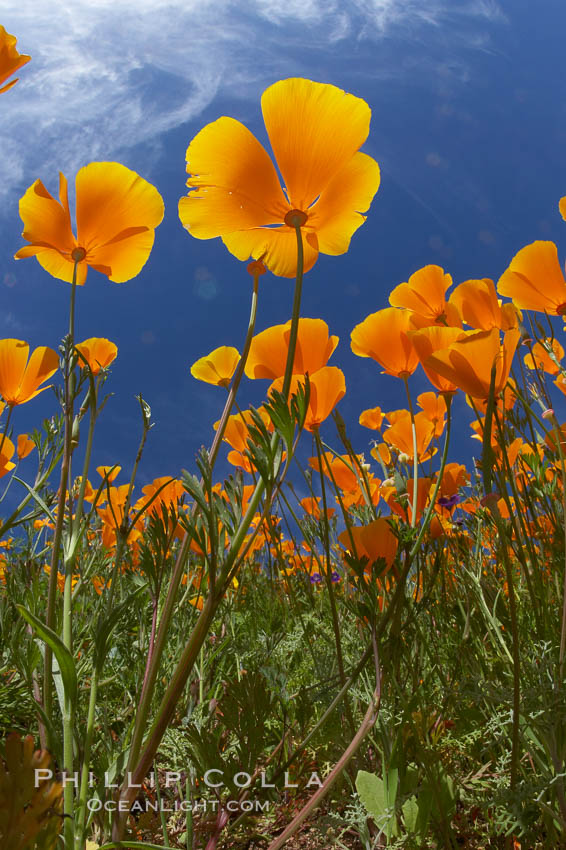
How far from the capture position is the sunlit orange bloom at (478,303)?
1.37m

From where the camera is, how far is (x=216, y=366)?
1.85m

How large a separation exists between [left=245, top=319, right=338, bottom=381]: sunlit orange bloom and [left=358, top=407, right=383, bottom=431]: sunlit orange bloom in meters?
Result: 1.21

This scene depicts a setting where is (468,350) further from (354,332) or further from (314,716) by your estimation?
(314,716)

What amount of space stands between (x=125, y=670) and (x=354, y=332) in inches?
44.7

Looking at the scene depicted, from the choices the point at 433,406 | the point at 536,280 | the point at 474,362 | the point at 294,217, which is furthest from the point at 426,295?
the point at 294,217

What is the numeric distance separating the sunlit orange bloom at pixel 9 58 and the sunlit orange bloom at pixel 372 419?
192cm

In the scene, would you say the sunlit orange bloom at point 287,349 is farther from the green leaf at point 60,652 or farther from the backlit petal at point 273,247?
the green leaf at point 60,652

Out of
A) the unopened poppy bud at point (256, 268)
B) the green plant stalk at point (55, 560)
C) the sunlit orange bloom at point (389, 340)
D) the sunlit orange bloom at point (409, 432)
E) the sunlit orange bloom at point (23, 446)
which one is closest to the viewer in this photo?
the green plant stalk at point (55, 560)

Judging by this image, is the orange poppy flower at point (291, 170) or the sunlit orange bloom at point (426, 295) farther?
the sunlit orange bloom at point (426, 295)

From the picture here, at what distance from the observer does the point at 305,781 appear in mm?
1264

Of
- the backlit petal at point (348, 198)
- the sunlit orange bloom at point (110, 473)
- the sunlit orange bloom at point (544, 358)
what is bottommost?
the sunlit orange bloom at point (110, 473)

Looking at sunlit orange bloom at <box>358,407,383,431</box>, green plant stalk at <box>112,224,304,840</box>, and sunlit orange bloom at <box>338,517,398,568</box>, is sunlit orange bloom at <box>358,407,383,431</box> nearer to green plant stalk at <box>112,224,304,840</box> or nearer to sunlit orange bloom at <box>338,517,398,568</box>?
sunlit orange bloom at <box>338,517,398,568</box>

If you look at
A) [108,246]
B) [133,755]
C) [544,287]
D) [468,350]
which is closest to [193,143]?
[108,246]

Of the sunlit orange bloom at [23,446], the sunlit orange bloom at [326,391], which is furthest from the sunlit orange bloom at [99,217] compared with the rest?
the sunlit orange bloom at [23,446]
